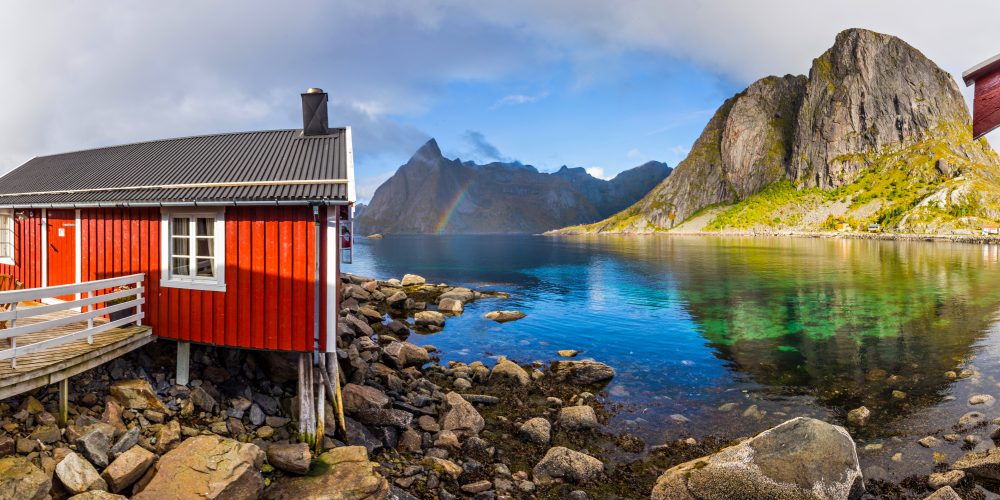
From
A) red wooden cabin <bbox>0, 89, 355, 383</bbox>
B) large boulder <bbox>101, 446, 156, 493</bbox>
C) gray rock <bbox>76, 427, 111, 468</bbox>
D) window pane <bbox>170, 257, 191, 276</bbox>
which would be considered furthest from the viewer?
window pane <bbox>170, 257, 191, 276</bbox>

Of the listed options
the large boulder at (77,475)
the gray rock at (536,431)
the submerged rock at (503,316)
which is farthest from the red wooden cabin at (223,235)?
the submerged rock at (503,316)

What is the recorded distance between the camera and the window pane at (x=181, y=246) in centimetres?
1383

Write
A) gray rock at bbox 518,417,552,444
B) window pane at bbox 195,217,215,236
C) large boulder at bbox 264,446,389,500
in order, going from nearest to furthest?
1. large boulder at bbox 264,446,389,500
2. window pane at bbox 195,217,215,236
3. gray rock at bbox 518,417,552,444

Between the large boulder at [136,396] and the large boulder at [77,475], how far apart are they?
2571 mm

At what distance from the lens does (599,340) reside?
28297 millimetres

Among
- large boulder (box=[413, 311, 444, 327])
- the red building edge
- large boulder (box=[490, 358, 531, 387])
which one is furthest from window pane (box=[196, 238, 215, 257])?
large boulder (box=[413, 311, 444, 327])

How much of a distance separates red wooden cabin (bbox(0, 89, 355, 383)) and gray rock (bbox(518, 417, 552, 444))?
650cm

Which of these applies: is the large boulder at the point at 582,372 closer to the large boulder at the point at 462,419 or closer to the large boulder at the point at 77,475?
the large boulder at the point at 462,419

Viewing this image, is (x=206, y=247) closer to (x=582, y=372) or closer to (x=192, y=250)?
(x=192, y=250)

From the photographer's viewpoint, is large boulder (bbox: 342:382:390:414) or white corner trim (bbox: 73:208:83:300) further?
white corner trim (bbox: 73:208:83:300)

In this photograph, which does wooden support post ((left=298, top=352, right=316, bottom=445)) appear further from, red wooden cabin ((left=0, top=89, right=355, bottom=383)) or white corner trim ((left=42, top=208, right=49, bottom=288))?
white corner trim ((left=42, top=208, right=49, bottom=288))

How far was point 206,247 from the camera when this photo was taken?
13688 millimetres

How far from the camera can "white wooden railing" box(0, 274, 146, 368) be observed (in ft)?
31.7

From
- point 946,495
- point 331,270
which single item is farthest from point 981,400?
point 331,270
